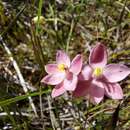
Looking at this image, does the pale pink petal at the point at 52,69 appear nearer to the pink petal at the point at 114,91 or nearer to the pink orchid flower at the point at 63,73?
the pink orchid flower at the point at 63,73

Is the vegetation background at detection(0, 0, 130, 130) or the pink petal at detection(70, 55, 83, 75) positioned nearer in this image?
the pink petal at detection(70, 55, 83, 75)

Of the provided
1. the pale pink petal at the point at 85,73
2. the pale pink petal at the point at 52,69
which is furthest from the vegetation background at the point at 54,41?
the pale pink petal at the point at 85,73

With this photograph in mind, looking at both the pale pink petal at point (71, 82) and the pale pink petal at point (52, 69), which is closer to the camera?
the pale pink petal at point (71, 82)

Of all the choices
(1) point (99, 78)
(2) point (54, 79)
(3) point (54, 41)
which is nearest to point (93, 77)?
(1) point (99, 78)

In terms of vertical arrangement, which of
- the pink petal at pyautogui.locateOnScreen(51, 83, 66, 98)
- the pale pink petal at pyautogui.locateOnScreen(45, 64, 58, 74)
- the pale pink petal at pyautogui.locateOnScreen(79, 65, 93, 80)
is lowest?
the pink petal at pyautogui.locateOnScreen(51, 83, 66, 98)

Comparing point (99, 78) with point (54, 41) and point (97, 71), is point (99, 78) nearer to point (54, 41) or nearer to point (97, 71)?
point (97, 71)

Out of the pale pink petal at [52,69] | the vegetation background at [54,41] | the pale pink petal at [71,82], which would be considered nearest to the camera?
the pale pink petal at [71,82]

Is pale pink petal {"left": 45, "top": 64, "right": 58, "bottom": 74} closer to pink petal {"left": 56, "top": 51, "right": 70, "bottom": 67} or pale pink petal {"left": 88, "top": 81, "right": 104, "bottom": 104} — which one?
pink petal {"left": 56, "top": 51, "right": 70, "bottom": 67}

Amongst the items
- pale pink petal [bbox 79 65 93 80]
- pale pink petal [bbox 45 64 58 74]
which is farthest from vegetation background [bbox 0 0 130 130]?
pale pink petal [bbox 79 65 93 80]

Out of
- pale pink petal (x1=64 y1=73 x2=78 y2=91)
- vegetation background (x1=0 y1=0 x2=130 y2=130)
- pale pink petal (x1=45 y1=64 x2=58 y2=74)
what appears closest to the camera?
pale pink petal (x1=64 y1=73 x2=78 y2=91)
